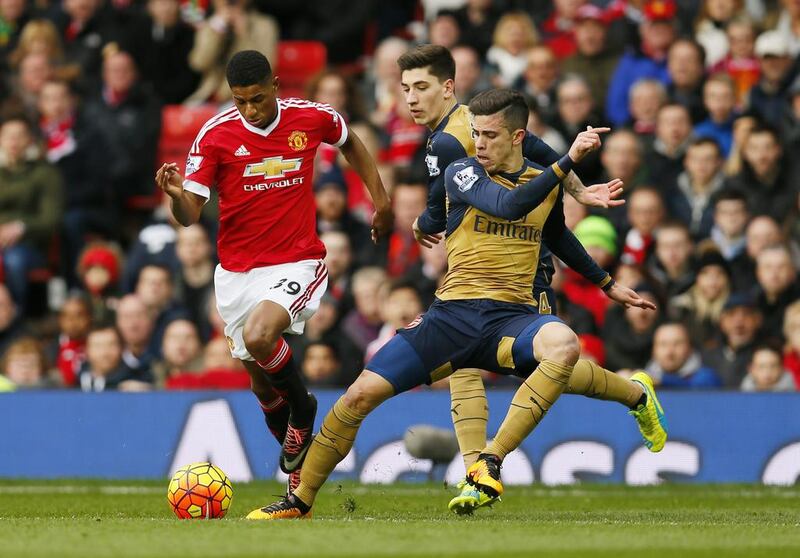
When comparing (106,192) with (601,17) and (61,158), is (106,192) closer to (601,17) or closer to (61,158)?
(61,158)

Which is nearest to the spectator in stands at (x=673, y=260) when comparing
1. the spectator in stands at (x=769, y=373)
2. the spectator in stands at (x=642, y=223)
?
the spectator in stands at (x=642, y=223)

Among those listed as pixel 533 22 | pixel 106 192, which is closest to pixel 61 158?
pixel 106 192

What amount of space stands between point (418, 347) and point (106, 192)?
8.91 meters

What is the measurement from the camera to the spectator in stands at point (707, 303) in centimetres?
1404

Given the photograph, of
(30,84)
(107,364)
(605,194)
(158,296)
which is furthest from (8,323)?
(605,194)

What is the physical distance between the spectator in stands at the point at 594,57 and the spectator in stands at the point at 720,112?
1.26m

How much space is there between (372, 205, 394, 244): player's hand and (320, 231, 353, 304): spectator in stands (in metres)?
4.68

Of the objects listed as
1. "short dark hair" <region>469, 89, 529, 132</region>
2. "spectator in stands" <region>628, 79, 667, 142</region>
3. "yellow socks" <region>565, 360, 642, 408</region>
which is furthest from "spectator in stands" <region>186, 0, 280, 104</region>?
"yellow socks" <region>565, 360, 642, 408</region>

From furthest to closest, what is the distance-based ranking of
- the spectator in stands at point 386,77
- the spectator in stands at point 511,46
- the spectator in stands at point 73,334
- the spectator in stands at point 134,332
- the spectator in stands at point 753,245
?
the spectator in stands at point 386,77, the spectator in stands at point 511,46, the spectator in stands at point 73,334, the spectator in stands at point 134,332, the spectator in stands at point 753,245

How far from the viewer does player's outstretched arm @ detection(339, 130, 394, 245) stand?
34.6 ft

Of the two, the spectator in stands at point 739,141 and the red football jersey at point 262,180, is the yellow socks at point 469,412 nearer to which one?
the red football jersey at point 262,180

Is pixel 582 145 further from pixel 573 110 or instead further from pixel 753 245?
pixel 573 110

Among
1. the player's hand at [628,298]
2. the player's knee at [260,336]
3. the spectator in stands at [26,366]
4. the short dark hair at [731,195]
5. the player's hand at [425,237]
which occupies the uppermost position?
the player's hand at [425,237]

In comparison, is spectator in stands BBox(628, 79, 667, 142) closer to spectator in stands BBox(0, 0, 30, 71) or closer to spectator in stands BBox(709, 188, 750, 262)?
spectator in stands BBox(709, 188, 750, 262)
